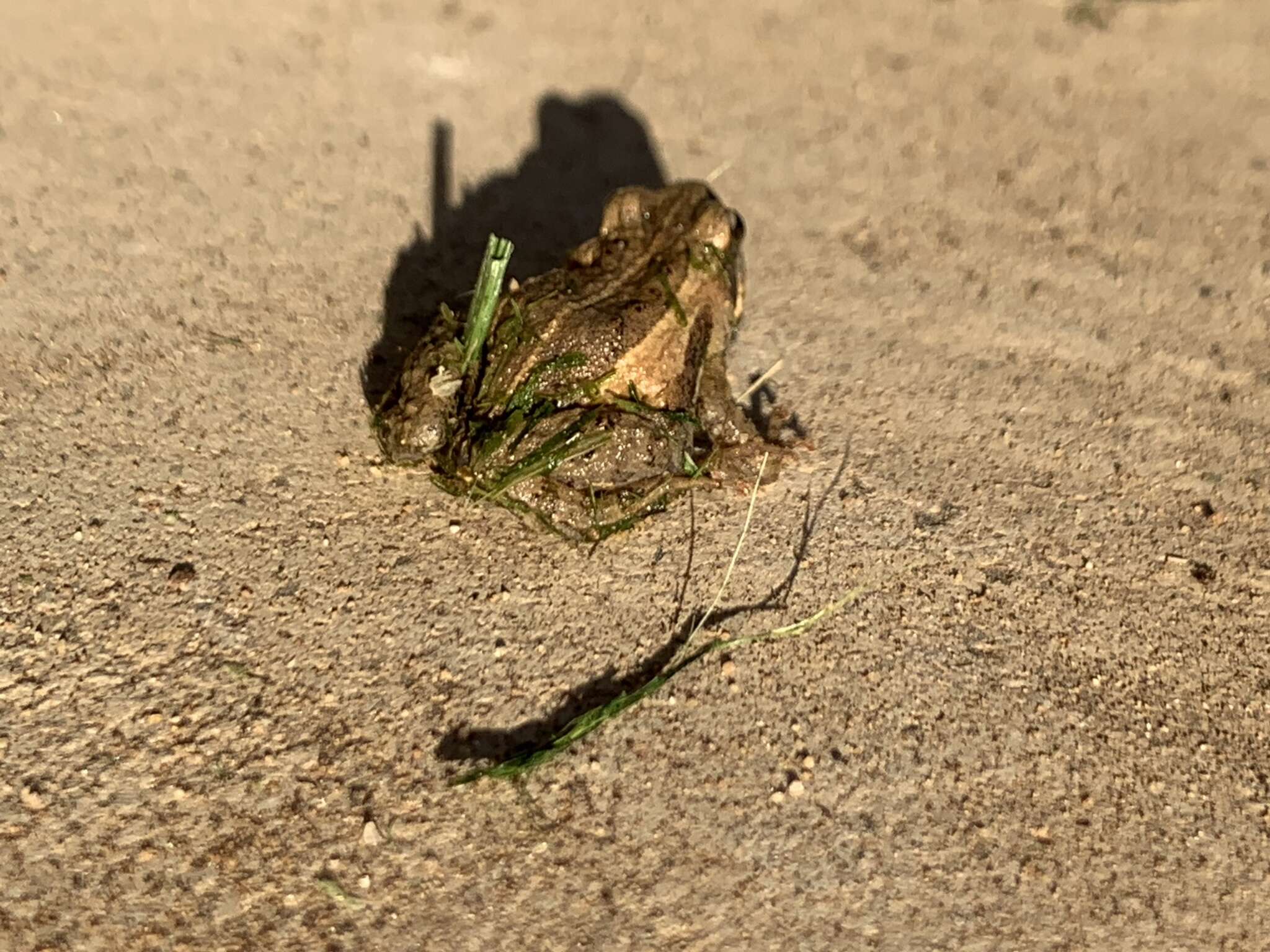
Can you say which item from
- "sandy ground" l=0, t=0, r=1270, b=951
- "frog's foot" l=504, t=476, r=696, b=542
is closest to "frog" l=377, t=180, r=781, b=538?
"frog's foot" l=504, t=476, r=696, b=542

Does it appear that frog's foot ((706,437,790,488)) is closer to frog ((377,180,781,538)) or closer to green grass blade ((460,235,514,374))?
frog ((377,180,781,538))

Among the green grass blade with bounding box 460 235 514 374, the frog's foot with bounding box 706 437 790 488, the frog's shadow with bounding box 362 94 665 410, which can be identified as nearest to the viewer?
the green grass blade with bounding box 460 235 514 374

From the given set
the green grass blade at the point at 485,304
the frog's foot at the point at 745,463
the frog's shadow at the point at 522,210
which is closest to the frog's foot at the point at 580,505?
the frog's foot at the point at 745,463

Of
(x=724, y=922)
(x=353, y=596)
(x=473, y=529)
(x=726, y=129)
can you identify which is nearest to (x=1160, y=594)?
(x=724, y=922)

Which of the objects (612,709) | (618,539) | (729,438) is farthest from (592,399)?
(612,709)

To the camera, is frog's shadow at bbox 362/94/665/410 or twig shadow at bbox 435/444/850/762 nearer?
twig shadow at bbox 435/444/850/762
